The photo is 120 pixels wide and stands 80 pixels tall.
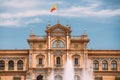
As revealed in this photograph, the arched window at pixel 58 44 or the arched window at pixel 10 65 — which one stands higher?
the arched window at pixel 58 44

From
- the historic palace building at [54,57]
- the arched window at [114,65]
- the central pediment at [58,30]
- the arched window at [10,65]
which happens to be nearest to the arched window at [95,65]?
the historic palace building at [54,57]

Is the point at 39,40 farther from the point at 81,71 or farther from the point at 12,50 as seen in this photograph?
the point at 81,71

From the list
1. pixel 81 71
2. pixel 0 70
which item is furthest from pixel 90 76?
pixel 0 70

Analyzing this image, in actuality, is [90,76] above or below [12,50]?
below

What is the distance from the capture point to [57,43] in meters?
64.3

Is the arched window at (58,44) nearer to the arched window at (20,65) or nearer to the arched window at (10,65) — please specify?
the arched window at (20,65)

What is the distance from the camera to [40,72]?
209 ft

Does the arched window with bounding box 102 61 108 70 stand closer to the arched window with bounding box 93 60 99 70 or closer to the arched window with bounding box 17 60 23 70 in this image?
the arched window with bounding box 93 60 99 70

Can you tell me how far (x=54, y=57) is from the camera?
6412cm

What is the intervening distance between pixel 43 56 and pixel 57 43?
11.2 feet

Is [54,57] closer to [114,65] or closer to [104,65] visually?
[104,65]

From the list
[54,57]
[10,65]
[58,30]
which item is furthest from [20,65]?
[58,30]

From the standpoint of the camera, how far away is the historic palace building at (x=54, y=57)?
63.7 m

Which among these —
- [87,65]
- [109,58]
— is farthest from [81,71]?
[109,58]
